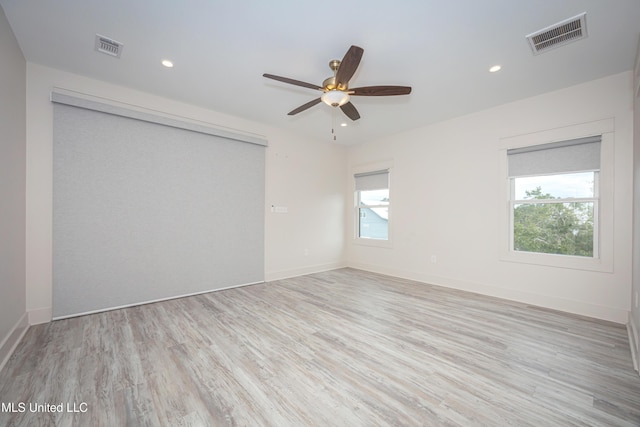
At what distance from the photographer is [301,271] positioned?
16.8 feet

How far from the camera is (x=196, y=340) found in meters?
2.43

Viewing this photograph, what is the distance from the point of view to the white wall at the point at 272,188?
9.09 ft

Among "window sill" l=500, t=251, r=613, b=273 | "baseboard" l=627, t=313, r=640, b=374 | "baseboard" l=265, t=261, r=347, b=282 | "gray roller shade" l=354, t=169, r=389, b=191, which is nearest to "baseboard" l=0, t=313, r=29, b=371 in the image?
"baseboard" l=265, t=261, r=347, b=282

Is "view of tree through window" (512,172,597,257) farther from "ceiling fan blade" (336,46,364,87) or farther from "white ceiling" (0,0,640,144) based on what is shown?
"ceiling fan blade" (336,46,364,87)

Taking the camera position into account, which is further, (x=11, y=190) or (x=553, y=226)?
(x=553, y=226)

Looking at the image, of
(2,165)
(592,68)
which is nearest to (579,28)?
(592,68)

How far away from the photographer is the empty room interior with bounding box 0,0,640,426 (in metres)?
1.79

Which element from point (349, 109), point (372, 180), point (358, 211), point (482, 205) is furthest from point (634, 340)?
point (358, 211)

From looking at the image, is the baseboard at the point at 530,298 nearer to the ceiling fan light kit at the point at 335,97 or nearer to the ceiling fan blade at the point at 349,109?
the ceiling fan blade at the point at 349,109

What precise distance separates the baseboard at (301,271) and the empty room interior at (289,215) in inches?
4.1

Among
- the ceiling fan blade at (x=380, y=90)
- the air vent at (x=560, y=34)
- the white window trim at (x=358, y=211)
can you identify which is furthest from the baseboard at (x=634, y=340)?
the white window trim at (x=358, y=211)

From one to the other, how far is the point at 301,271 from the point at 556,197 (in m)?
4.14

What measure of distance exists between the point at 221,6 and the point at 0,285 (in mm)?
2870

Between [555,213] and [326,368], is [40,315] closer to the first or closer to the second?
[326,368]
